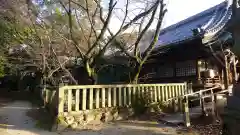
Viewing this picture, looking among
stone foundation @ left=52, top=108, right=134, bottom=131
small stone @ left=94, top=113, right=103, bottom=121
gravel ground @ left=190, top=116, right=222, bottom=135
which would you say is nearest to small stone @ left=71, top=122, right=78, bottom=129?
stone foundation @ left=52, top=108, right=134, bottom=131

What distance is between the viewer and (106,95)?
930 centimetres

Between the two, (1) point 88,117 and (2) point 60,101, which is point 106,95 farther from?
(2) point 60,101

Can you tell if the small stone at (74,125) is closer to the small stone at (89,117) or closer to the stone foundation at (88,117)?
the stone foundation at (88,117)

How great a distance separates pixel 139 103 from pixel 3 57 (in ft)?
37.4

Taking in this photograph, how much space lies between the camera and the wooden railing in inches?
324

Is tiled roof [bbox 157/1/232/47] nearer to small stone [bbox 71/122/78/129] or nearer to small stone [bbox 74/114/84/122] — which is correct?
small stone [bbox 74/114/84/122]

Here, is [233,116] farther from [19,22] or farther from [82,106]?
[19,22]

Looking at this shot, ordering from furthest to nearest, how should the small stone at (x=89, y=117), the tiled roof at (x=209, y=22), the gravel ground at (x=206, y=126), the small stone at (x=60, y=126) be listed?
the tiled roof at (x=209, y=22)
the small stone at (x=89, y=117)
the small stone at (x=60, y=126)
the gravel ground at (x=206, y=126)

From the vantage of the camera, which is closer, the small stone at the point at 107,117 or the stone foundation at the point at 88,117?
the stone foundation at the point at 88,117

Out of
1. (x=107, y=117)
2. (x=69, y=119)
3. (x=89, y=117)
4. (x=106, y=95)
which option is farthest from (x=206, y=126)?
(x=69, y=119)

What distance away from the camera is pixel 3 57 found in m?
15.8

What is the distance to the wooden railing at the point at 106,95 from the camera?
8242mm

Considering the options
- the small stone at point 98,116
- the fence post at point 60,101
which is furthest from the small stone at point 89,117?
the fence post at point 60,101

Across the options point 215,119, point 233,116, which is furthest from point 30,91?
point 233,116
